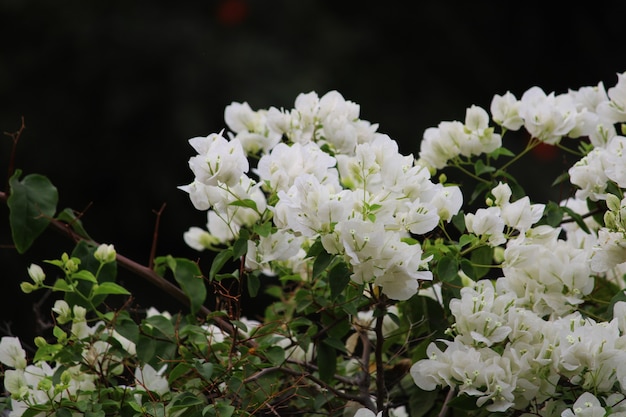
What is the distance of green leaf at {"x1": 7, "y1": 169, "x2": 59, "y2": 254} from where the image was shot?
90cm

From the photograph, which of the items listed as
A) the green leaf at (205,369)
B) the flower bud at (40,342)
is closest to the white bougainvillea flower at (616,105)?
the green leaf at (205,369)

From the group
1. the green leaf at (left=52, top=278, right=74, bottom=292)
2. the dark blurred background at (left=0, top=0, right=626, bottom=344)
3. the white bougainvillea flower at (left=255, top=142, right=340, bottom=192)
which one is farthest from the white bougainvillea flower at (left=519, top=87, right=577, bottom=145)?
the dark blurred background at (left=0, top=0, right=626, bottom=344)

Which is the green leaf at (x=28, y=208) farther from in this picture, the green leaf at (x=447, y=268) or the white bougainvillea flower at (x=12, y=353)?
the green leaf at (x=447, y=268)

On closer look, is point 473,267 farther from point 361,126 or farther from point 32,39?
point 32,39

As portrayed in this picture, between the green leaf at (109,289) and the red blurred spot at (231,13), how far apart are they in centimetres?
401

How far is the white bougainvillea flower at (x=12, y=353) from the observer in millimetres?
850

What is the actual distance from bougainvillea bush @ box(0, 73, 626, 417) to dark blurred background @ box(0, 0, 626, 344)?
120 inches

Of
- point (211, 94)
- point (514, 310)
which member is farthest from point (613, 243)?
point (211, 94)

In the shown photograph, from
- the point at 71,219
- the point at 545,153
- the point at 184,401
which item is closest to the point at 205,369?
the point at 184,401

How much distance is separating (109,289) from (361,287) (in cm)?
23

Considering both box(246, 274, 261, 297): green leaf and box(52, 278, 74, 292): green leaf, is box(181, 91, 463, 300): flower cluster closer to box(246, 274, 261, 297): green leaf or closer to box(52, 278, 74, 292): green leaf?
box(246, 274, 261, 297): green leaf

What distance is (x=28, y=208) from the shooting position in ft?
2.98

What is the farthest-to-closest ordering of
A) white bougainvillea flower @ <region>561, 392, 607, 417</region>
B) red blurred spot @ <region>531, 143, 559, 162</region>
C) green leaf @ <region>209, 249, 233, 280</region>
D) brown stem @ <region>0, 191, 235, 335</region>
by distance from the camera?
1. red blurred spot @ <region>531, 143, 559, 162</region>
2. brown stem @ <region>0, 191, 235, 335</region>
3. green leaf @ <region>209, 249, 233, 280</region>
4. white bougainvillea flower @ <region>561, 392, 607, 417</region>

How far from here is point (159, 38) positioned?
4.56 meters
